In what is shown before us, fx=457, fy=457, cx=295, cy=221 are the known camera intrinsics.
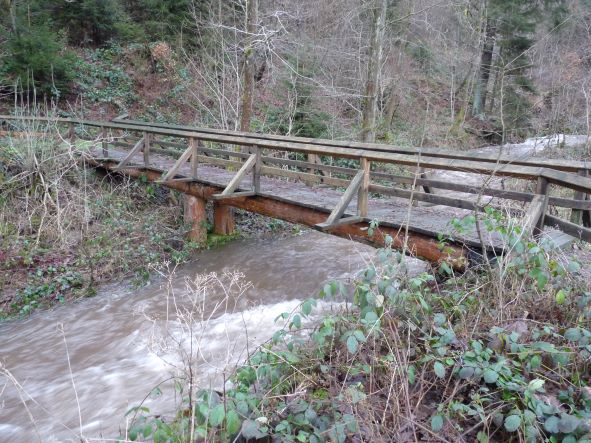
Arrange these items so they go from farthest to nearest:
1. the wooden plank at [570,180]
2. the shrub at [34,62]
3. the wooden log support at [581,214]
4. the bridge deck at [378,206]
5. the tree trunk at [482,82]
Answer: the tree trunk at [482,82], the shrub at [34,62], the bridge deck at [378,206], the wooden log support at [581,214], the wooden plank at [570,180]

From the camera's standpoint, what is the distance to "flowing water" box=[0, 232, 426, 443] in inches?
174

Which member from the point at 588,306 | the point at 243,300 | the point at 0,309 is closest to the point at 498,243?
the point at 588,306

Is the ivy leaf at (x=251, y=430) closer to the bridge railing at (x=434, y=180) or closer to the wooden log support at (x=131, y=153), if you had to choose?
the bridge railing at (x=434, y=180)

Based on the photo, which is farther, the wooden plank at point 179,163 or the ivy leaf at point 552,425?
the wooden plank at point 179,163

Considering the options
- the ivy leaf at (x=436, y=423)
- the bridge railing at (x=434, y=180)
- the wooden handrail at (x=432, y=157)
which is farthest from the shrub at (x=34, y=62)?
the ivy leaf at (x=436, y=423)

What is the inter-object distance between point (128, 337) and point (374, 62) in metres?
8.84

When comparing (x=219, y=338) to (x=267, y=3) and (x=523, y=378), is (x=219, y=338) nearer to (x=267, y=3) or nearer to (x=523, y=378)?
(x=523, y=378)

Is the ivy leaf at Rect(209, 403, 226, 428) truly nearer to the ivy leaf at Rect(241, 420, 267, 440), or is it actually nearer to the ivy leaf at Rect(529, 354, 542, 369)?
the ivy leaf at Rect(241, 420, 267, 440)

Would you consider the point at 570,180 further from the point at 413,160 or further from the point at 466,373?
the point at 466,373

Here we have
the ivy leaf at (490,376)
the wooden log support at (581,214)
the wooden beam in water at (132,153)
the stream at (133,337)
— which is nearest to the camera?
the ivy leaf at (490,376)

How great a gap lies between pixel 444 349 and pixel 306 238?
772 cm

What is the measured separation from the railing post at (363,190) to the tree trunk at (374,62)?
22.7ft

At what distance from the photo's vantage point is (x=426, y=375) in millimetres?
Result: 2850

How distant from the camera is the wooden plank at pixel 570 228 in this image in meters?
3.66
